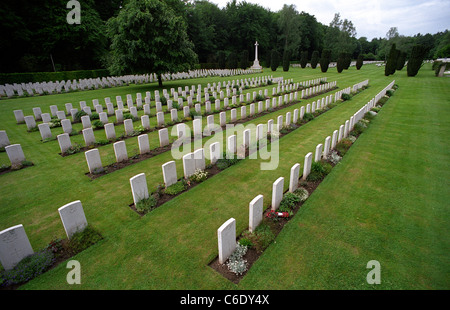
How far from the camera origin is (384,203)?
18.5 ft

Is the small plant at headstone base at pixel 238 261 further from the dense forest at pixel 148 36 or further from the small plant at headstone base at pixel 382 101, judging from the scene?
the dense forest at pixel 148 36

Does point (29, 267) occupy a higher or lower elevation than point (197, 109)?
lower

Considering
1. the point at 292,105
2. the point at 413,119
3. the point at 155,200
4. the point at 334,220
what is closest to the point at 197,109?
the point at 292,105

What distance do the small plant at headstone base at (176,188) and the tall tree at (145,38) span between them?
1729cm

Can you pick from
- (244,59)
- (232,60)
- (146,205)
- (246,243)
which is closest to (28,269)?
(146,205)

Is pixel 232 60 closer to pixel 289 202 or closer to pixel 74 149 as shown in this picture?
pixel 74 149

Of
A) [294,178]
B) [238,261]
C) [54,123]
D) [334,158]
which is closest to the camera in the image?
[238,261]

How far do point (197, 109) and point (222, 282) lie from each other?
443 inches

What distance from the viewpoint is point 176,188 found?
20.0ft

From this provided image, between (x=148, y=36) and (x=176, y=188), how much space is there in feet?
63.2

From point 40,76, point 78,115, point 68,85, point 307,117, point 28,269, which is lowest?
point 28,269

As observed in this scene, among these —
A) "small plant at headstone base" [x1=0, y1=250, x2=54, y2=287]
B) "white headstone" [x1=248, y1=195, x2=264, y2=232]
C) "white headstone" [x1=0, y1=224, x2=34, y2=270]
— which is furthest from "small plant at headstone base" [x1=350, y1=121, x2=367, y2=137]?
"white headstone" [x1=0, y1=224, x2=34, y2=270]

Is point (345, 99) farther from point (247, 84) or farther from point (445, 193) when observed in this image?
point (445, 193)

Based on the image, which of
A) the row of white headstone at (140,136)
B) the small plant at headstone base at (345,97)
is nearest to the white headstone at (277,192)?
the row of white headstone at (140,136)
